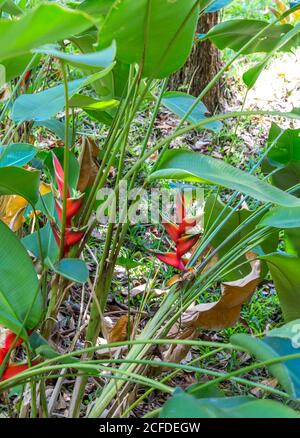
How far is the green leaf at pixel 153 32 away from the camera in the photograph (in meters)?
0.78

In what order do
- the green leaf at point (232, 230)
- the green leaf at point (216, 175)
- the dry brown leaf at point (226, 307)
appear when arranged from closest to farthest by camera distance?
the green leaf at point (216, 175) < the dry brown leaf at point (226, 307) < the green leaf at point (232, 230)

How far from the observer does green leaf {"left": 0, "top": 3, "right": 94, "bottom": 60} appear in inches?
20.9

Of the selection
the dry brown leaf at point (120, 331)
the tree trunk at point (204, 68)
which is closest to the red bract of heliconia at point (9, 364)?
the dry brown leaf at point (120, 331)

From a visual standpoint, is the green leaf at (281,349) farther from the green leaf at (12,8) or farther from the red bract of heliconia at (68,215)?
the green leaf at (12,8)

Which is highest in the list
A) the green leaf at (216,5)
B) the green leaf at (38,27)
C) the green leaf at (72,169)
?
the green leaf at (38,27)

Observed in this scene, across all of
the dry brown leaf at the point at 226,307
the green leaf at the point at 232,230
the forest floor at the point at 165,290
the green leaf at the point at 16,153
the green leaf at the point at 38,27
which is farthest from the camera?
the forest floor at the point at 165,290

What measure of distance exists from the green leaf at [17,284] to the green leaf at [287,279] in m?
A: 0.37

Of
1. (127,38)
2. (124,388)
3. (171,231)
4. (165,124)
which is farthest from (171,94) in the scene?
(165,124)

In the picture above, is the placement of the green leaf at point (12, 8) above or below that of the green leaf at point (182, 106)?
above

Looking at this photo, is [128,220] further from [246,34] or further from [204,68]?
[204,68]

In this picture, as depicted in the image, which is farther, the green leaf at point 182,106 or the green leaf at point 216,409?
the green leaf at point 182,106

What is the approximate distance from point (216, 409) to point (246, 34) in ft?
2.61

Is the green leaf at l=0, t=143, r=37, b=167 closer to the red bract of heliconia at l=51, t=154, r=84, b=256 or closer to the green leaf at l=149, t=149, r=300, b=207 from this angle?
the red bract of heliconia at l=51, t=154, r=84, b=256

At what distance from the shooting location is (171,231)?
1111mm
